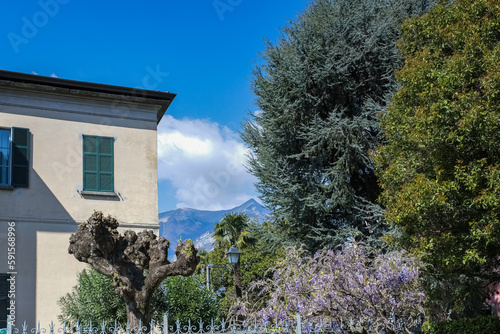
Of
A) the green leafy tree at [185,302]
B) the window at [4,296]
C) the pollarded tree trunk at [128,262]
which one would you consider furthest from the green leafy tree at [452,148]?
the window at [4,296]

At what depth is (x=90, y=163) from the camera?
14.4 metres

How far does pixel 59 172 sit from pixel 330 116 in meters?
8.02

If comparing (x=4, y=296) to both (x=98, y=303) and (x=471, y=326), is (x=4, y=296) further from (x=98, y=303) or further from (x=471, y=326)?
(x=471, y=326)

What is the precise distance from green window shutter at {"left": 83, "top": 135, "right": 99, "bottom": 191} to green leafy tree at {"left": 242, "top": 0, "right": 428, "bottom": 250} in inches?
215

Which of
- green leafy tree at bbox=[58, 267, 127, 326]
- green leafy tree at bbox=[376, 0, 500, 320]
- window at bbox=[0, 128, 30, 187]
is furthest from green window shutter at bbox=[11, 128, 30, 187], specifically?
green leafy tree at bbox=[376, 0, 500, 320]

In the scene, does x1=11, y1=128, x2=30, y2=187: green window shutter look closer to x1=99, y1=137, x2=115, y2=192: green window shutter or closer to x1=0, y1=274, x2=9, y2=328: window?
x1=99, y1=137, x2=115, y2=192: green window shutter

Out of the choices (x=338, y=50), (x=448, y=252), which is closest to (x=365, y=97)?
(x=338, y=50)

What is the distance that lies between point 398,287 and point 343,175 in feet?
21.1

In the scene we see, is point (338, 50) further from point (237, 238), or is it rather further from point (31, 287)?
point (237, 238)

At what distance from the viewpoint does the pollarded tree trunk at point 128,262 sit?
382 inches

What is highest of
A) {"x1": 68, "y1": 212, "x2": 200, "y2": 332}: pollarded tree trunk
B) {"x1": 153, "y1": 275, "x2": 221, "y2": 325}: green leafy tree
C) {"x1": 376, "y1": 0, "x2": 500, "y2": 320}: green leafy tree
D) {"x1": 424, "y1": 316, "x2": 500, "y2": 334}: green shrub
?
{"x1": 376, "y1": 0, "x2": 500, "y2": 320}: green leafy tree

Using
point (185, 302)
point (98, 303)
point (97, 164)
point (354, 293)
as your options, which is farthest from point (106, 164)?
→ point (354, 293)

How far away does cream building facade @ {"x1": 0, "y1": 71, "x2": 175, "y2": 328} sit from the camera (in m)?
13.1

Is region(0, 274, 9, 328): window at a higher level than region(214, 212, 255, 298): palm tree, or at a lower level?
lower
